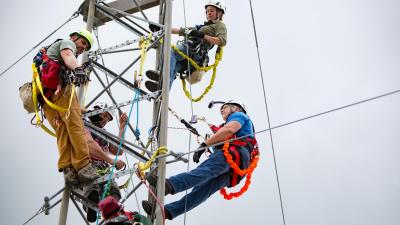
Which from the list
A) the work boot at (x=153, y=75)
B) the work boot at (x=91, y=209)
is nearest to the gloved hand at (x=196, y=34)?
the work boot at (x=153, y=75)

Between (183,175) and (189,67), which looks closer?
(183,175)

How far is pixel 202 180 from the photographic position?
20.2ft

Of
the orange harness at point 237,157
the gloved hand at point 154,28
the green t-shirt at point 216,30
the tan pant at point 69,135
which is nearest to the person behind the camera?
the tan pant at point 69,135

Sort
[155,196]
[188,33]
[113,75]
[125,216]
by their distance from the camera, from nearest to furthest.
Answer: [125,216] < [155,196] < [113,75] < [188,33]

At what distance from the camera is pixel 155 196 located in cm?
566

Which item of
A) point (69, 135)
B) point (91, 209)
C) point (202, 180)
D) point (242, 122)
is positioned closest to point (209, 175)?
point (202, 180)

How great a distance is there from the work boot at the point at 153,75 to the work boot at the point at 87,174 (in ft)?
4.35

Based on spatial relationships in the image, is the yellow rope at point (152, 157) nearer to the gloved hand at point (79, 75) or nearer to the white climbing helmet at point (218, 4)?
the gloved hand at point (79, 75)

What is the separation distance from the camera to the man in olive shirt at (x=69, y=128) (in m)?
6.16

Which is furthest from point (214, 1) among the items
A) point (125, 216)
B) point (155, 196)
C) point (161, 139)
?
point (125, 216)

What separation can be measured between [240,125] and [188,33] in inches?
69.2

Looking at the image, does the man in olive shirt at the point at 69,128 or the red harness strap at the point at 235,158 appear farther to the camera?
the red harness strap at the point at 235,158

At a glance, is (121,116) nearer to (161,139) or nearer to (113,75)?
(113,75)

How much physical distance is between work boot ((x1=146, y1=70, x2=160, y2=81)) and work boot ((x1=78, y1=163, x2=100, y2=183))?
4.35 feet
